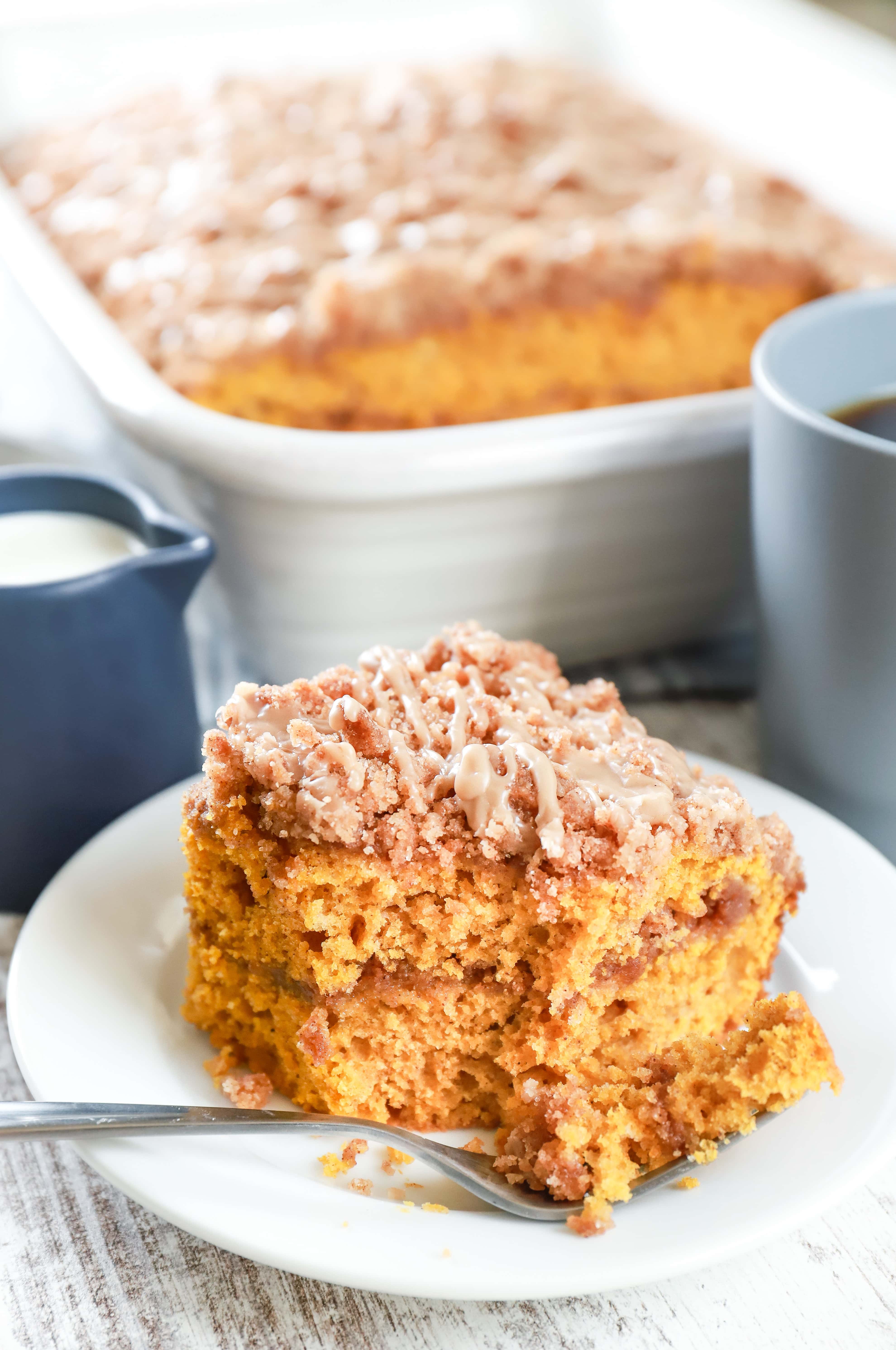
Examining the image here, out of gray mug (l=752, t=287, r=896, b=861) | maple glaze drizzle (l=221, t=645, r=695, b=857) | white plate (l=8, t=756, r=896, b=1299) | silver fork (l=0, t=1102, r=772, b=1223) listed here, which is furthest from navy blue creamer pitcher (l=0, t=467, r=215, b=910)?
gray mug (l=752, t=287, r=896, b=861)

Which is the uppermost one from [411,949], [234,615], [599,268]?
[599,268]

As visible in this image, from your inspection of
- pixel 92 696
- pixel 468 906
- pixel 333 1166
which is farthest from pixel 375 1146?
pixel 92 696

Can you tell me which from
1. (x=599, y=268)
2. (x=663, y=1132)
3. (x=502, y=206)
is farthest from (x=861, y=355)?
(x=663, y=1132)

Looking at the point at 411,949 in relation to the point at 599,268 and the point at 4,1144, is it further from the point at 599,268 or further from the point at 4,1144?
the point at 599,268

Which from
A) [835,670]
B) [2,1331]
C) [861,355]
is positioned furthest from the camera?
[861,355]

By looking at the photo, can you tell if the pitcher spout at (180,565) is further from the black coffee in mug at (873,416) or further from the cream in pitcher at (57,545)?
the black coffee in mug at (873,416)
